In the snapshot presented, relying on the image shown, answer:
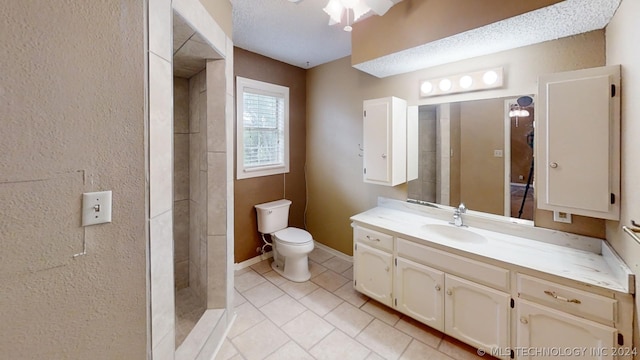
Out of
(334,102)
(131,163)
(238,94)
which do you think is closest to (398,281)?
(131,163)

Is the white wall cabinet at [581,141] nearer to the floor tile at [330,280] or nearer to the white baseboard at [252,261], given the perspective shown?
the floor tile at [330,280]

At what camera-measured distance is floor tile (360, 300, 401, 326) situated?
2.12 m

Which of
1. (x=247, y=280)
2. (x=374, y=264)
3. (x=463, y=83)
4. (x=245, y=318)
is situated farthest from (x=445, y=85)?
(x=247, y=280)

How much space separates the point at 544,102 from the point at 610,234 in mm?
881

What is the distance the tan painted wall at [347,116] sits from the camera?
189 cm

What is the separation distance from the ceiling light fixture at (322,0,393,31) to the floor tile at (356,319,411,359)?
2126 mm

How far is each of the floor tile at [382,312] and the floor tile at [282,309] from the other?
57 centimetres

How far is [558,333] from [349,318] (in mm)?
1326

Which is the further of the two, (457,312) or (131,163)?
(457,312)

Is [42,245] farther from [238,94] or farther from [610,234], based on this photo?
[610,234]

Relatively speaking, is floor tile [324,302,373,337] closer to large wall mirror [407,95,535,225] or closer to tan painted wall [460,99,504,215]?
large wall mirror [407,95,535,225]

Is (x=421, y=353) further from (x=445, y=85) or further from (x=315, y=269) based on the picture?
(x=445, y=85)

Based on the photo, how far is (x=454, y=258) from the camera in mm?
1738

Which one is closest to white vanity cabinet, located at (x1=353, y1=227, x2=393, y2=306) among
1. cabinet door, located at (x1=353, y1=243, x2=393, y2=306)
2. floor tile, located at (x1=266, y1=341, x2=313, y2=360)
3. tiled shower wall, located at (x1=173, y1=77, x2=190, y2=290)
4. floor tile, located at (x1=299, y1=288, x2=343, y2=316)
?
cabinet door, located at (x1=353, y1=243, x2=393, y2=306)
